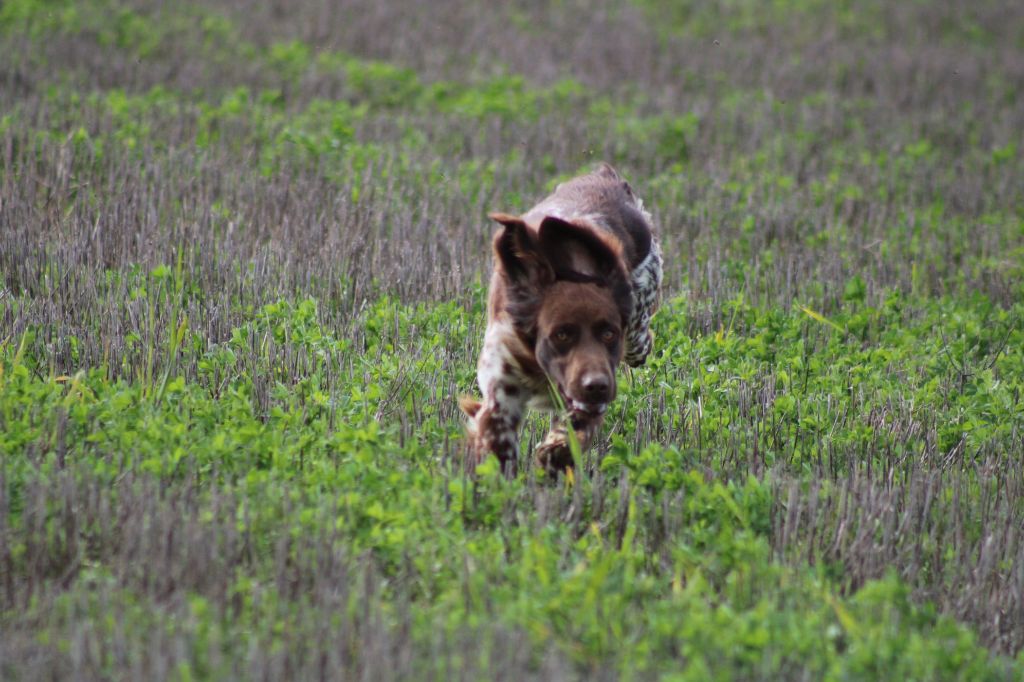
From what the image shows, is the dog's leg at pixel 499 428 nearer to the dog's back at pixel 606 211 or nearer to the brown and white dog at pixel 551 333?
the brown and white dog at pixel 551 333

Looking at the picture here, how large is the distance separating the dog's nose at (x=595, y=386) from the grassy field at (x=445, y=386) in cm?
29

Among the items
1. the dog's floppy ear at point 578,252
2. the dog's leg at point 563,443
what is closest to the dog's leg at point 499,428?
the dog's leg at point 563,443

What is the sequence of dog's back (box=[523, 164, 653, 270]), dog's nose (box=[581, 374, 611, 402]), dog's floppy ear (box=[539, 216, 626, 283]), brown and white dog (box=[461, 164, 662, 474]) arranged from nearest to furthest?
dog's nose (box=[581, 374, 611, 402]) → brown and white dog (box=[461, 164, 662, 474]) → dog's floppy ear (box=[539, 216, 626, 283]) → dog's back (box=[523, 164, 653, 270])

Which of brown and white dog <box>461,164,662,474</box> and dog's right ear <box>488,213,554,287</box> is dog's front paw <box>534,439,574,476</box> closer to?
brown and white dog <box>461,164,662,474</box>

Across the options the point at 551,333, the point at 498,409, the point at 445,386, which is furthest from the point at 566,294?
the point at 445,386

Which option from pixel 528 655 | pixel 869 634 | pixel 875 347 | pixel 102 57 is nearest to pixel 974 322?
pixel 875 347

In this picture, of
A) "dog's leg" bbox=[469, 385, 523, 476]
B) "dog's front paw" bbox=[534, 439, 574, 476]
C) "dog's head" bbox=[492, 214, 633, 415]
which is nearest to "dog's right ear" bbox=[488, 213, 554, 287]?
"dog's head" bbox=[492, 214, 633, 415]

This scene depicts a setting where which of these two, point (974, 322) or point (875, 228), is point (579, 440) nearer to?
point (974, 322)

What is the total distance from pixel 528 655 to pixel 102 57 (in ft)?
30.5

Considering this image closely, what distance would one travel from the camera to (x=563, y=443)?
4.37m

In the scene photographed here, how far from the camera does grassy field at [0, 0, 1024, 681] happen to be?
313 centimetres

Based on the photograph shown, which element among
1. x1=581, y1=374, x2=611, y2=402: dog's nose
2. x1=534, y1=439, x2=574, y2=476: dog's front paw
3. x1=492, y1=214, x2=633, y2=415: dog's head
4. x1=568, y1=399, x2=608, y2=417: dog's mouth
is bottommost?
x1=534, y1=439, x2=574, y2=476: dog's front paw

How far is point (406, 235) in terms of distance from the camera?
293 inches

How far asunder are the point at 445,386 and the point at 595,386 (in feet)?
4.09
